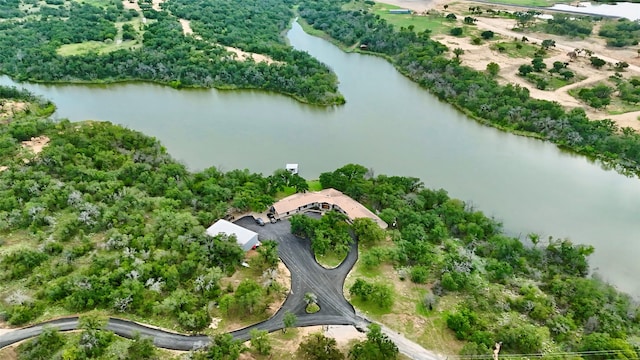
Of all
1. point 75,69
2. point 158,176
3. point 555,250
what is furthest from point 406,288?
point 75,69

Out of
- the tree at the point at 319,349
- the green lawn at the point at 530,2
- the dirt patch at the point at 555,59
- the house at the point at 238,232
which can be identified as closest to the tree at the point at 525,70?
the dirt patch at the point at 555,59

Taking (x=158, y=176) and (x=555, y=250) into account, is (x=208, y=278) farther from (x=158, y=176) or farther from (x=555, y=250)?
(x=555, y=250)

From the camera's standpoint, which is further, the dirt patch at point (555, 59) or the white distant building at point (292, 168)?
the dirt patch at point (555, 59)

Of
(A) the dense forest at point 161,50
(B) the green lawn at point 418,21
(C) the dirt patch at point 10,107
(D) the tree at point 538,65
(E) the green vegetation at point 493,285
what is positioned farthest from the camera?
(B) the green lawn at point 418,21

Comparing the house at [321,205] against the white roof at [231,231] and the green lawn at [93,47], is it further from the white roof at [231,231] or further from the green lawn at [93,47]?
the green lawn at [93,47]

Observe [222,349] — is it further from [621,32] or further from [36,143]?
[621,32]

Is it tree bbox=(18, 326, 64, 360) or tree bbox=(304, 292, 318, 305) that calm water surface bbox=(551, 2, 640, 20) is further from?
tree bbox=(18, 326, 64, 360)

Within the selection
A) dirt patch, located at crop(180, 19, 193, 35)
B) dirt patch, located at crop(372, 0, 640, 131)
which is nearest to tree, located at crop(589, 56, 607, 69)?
dirt patch, located at crop(372, 0, 640, 131)
